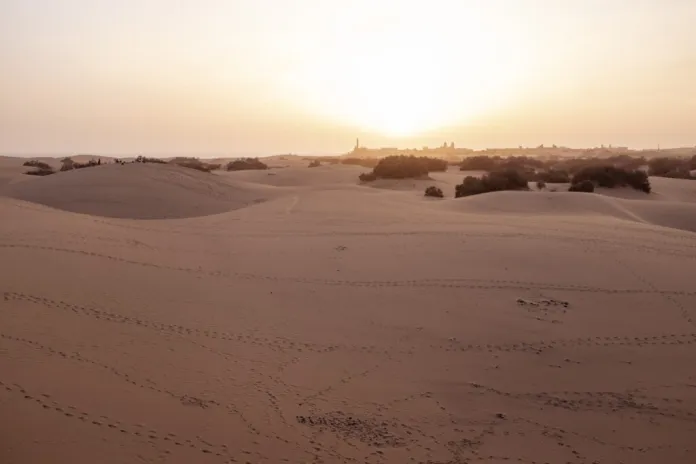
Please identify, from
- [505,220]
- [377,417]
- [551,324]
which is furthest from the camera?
[505,220]

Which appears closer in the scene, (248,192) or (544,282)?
(544,282)

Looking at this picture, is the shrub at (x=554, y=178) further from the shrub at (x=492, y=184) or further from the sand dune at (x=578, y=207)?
the sand dune at (x=578, y=207)

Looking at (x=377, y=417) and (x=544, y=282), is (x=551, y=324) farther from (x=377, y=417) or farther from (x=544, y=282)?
(x=377, y=417)

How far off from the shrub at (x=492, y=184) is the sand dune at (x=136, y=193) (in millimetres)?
7970

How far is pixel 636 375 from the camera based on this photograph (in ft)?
17.4

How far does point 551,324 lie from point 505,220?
6.92 meters

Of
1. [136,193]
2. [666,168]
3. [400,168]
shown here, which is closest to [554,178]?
[400,168]

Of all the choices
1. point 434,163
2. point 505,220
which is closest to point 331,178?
point 434,163

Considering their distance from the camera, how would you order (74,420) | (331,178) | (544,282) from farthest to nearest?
(331,178) → (544,282) → (74,420)

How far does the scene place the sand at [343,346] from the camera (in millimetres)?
4027

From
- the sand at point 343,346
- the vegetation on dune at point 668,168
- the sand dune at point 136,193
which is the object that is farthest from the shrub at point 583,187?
the vegetation on dune at point 668,168

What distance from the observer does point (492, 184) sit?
23.0m

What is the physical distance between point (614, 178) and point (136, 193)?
1932 cm

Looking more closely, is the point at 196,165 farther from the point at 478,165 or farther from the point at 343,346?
the point at 343,346
